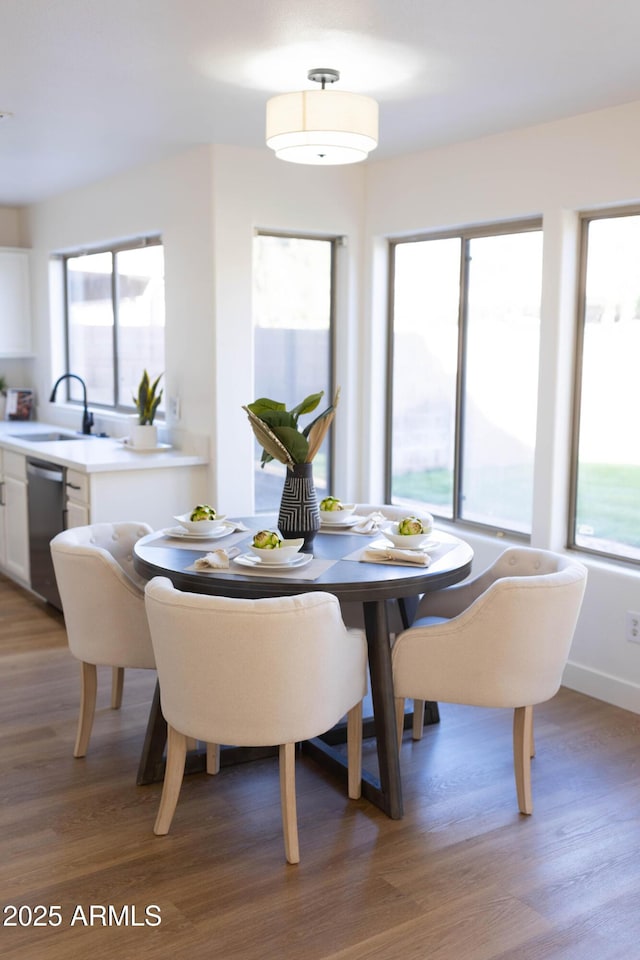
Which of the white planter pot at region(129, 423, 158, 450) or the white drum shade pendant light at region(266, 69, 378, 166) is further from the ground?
the white drum shade pendant light at region(266, 69, 378, 166)

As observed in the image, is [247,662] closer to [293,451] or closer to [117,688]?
[293,451]

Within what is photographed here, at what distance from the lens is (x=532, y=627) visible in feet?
9.53

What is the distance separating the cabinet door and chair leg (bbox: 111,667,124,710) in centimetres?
173

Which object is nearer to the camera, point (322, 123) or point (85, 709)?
point (322, 123)

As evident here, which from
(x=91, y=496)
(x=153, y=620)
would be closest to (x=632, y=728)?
(x=153, y=620)

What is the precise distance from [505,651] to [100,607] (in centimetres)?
136

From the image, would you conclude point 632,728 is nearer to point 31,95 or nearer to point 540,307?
point 540,307

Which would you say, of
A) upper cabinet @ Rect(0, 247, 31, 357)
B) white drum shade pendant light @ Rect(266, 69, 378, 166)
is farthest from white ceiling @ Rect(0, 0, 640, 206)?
upper cabinet @ Rect(0, 247, 31, 357)

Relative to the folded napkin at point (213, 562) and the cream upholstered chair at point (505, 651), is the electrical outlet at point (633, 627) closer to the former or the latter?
the cream upholstered chair at point (505, 651)

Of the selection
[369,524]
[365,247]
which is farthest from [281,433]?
[365,247]

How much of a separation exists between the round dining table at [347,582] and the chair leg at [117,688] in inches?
26.8

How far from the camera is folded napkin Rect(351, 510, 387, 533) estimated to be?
363 cm

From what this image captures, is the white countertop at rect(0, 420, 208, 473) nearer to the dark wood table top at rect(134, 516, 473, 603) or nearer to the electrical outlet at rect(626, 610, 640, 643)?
the dark wood table top at rect(134, 516, 473, 603)

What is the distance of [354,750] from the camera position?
10.1ft
